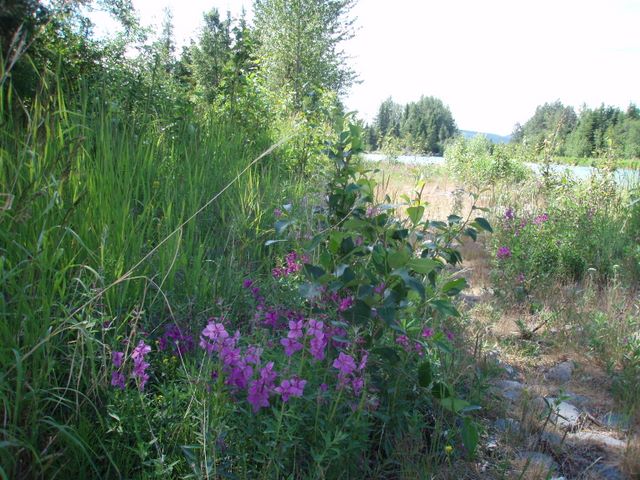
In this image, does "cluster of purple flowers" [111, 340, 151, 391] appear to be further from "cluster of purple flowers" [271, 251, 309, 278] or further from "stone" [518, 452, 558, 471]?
"stone" [518, 452, 558, 471]

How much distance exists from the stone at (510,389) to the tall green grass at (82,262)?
1423 mm

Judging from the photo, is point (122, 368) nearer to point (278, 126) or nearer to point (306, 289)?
point (306, 289)

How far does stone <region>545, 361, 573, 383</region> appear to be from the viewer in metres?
2.70

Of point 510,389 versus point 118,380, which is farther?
point 510,389

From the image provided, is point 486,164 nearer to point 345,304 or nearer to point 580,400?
point 580,400

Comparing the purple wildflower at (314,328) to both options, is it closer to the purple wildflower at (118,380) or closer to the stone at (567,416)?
the purple wildflower at (118,380)

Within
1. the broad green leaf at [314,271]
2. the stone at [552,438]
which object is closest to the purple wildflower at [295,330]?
the broad green leaf at [314,271]

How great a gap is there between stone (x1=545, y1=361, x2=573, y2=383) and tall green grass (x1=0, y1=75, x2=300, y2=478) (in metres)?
1.79

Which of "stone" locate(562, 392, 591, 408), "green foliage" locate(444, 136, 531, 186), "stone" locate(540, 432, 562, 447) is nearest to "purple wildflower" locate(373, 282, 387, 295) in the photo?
"stone" locate(540, 432, 562, 447)

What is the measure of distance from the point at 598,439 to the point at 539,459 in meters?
0.40

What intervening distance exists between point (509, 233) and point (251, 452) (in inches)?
136

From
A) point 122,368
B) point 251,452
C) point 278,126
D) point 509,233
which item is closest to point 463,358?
→ point 251,452

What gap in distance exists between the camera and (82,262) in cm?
184

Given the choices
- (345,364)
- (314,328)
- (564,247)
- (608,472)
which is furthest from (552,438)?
(564,247)
